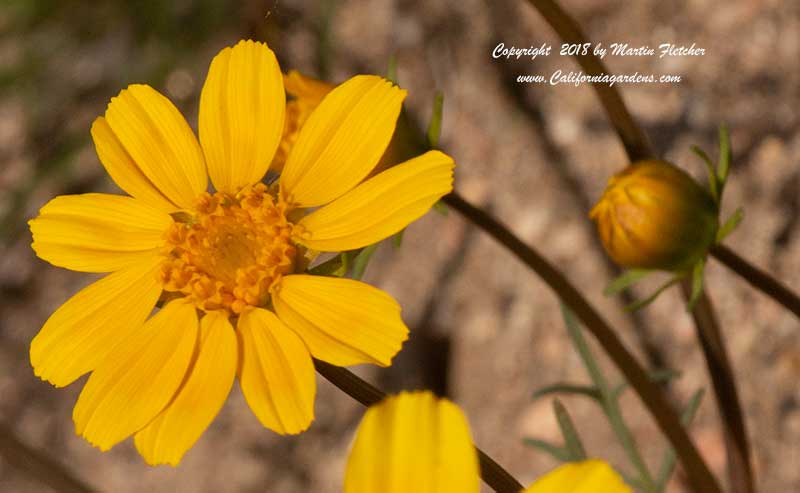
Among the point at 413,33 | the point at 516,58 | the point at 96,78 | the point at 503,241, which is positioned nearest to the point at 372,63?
the point at 413,33

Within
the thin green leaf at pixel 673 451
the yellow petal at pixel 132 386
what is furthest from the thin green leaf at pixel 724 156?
the yellow petal at pixel 132 386

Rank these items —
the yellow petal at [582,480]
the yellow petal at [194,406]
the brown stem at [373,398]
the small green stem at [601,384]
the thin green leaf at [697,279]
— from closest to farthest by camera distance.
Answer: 1. the yellow petal at [582,480]
2. the brown stem at [373,398]
3. the yellow petal at [194,406]
4. the thin green leaf at [697,279]
5. the small green stem at [601,384]

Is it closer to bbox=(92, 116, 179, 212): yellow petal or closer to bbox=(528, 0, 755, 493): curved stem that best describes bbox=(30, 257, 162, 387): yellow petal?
bbox=(92, 116, 179, 212): yellow petal

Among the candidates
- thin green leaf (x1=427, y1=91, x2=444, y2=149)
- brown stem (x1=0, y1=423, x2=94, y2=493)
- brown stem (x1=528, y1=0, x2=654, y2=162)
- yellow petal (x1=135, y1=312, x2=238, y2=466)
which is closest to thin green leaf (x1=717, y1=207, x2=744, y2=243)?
brown stem (x1=528, y1=0, x2=654, y2=162)

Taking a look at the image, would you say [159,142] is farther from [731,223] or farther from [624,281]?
[731,223]

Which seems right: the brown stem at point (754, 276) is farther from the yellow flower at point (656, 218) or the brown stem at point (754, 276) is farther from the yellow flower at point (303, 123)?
the yellow flower at point (303, 123)

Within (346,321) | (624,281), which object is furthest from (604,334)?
(346,321)
